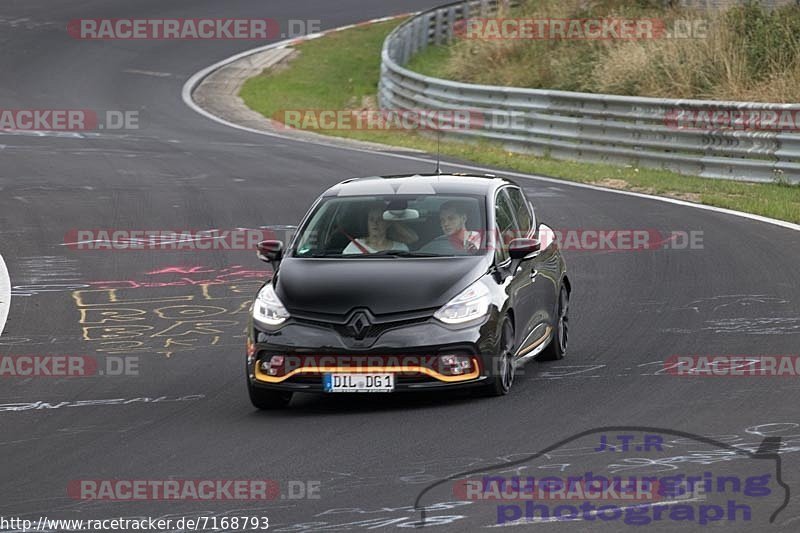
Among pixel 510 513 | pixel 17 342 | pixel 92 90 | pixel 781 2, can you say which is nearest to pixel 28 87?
pixel 92 90

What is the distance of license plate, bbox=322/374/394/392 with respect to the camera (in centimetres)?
1060

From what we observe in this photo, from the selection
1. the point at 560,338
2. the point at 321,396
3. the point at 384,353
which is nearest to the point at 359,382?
the point at 384,353

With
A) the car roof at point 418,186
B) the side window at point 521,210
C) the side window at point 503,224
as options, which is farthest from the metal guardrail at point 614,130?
the car roof at point 418,186

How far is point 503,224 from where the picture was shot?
12.2 metres

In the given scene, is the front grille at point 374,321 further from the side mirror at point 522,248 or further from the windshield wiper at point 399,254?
the side mirror at point 522,248

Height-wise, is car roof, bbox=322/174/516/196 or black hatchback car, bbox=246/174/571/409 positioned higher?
car roof, bbox=322/174/516/196

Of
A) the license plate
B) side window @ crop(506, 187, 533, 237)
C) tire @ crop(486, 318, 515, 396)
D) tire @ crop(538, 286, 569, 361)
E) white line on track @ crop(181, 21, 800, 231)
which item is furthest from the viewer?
white line on track @ crop(181, 21, 800, 231)

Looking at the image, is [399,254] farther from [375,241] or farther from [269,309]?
[269,309]

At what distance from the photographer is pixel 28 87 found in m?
38.0

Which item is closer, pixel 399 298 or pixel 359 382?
pixel 359 382

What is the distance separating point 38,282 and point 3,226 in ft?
12.9

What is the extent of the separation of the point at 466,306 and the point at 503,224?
A: 150 centimetres

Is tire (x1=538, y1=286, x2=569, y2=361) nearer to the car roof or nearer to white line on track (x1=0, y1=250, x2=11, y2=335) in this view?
the car roof

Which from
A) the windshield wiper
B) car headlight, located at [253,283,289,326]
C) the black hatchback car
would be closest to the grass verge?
the black hatchback car
